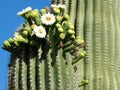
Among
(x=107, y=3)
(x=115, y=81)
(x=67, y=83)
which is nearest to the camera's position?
(x=67, y=83)

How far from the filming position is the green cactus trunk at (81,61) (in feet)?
15.8

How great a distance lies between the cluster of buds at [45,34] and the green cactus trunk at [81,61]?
5 cm

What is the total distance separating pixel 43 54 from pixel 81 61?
0.88m

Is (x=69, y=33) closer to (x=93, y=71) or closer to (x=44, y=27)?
(x=44, y=27)

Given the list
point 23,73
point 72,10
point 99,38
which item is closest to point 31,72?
point 23,73

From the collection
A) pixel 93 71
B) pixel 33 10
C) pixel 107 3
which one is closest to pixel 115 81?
pixel 93 71

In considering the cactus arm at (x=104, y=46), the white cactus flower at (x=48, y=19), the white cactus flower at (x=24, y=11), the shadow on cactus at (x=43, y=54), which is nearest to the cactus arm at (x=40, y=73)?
the shadow on cactus at (x=43, y=54)

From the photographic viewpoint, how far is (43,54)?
4871 mm

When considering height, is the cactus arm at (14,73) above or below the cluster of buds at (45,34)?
below

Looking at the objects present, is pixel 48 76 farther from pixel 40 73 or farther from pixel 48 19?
pixel 48 19

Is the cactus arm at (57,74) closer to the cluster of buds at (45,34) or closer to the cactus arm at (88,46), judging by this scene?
the cluster of buds at (45,34)

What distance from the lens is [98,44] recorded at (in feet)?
18.8

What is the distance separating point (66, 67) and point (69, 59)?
0.25 ft

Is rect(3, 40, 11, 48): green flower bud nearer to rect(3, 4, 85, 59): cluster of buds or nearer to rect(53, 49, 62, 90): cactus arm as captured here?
rect(3, 4, 85, 59): cluster of buds
